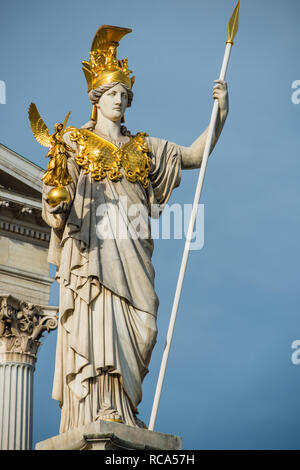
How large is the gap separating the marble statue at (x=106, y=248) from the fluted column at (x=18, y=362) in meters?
17.8

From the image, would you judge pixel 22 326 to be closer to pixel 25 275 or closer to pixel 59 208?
pixel 25 275

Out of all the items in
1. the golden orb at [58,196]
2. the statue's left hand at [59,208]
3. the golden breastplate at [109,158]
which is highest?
the golden breastplate at [109,158]

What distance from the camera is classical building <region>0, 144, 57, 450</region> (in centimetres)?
3462

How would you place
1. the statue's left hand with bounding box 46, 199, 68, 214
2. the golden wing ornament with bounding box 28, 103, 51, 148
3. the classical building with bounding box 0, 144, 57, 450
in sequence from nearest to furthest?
the statue's left hand with bounding box 46, 199, 68, 214 < the golden wing ornament with bounding box 28, 103, 51, 148 < the classical building with bounding box 0, 144, 57, 450

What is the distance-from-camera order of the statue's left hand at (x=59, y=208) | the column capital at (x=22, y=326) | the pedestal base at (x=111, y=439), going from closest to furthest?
the pedestal base at (x=111, y=439)
the statue's left hand at (x=59, y=208)
the column capital at (x=22, y=326)

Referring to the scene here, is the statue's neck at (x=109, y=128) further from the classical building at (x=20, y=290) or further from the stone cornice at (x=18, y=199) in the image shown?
the stone cornice at (x=18, y=199)

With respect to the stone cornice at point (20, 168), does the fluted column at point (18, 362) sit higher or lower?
lower

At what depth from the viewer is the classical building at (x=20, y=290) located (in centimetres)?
3462

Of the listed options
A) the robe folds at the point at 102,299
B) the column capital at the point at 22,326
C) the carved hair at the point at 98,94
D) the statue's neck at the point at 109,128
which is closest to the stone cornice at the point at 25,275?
the column capital at the point at 22,326

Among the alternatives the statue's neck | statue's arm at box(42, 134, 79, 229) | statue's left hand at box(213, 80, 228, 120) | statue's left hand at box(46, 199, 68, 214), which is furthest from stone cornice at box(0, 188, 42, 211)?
statue's left hand at box(46, 199, 68, 214)

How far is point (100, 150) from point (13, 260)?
2335cm

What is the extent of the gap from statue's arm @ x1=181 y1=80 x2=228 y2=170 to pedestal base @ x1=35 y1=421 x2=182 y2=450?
13.0 ft

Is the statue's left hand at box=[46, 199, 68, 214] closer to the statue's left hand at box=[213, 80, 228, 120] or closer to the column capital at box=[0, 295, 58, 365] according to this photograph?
the statue's left hand at box=[213, 80, 228, 120]

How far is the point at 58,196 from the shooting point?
49.9 feet
